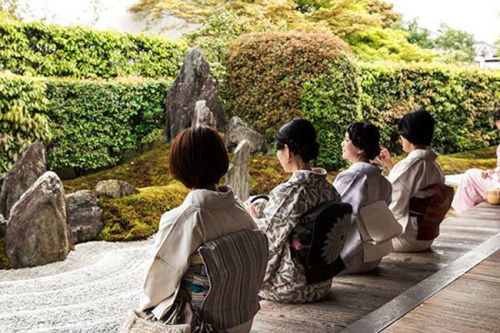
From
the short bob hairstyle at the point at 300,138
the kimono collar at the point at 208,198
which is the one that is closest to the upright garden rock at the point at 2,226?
the short bob hairstyle at the point at 300,138

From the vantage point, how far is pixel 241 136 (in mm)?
9391

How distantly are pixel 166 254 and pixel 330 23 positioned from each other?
12946mm

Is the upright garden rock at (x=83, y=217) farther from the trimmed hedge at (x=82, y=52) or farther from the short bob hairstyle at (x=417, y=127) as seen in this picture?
Result: the short bob hairstyle at (x=417, y=127)

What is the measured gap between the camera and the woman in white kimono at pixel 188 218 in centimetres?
199

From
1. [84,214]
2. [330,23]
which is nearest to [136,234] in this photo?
[84,214]

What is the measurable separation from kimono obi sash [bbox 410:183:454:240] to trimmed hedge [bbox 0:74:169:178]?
5584mm

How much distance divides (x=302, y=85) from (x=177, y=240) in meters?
7.84

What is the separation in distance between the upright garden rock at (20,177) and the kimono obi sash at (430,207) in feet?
14.1

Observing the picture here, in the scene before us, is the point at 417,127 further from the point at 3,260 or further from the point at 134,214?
the point at 3,260

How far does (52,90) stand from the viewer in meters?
8.25

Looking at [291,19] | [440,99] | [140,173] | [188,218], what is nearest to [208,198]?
[188,218]

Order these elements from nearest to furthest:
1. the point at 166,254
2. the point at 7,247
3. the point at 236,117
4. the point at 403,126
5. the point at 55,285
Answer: the point at 166,254 < the point at 403,126 < the point at 55,285 < the point at 7,247 < the point at 236,117

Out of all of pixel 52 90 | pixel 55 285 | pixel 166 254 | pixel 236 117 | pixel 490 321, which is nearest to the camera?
pixel 166 254

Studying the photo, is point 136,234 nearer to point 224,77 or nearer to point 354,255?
point 354,255
